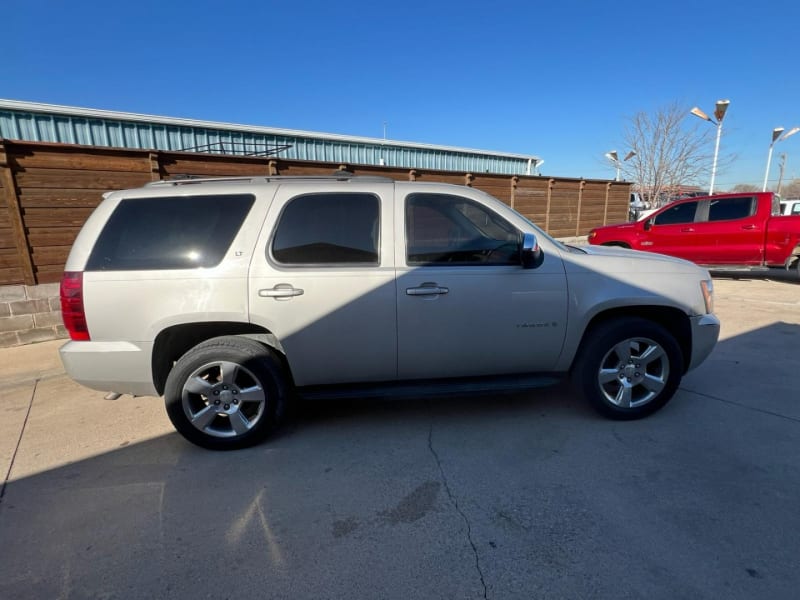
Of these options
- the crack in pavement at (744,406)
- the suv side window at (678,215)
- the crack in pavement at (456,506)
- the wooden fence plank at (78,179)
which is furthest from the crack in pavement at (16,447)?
the suv side window at (678,215)

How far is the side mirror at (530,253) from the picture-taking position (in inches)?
115

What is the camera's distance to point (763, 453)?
2.88m

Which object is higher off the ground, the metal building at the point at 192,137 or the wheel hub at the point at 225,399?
the metal building at the point at 192,137

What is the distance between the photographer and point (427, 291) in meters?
3.00

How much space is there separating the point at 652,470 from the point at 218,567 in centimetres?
262

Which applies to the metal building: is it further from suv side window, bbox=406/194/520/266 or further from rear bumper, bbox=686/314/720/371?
rear bumper, bbox=686/314/720/371

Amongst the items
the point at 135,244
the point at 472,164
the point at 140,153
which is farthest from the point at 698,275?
the point at 472,164

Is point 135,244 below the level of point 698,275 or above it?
above

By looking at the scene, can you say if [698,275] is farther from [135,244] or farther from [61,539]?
[61,539]

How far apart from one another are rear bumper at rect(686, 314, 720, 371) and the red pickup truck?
7181 mm

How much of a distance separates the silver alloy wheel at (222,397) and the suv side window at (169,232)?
76 cm

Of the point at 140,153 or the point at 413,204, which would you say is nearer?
the point at 413,204

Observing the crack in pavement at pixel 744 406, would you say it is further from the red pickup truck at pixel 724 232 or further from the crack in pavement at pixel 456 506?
the red pickup truck at pixel 724 232

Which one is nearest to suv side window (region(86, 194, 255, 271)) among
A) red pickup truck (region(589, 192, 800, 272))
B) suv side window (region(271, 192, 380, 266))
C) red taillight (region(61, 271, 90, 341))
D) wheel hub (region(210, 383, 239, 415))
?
red taillight (region(61, 271, 90, 341))
